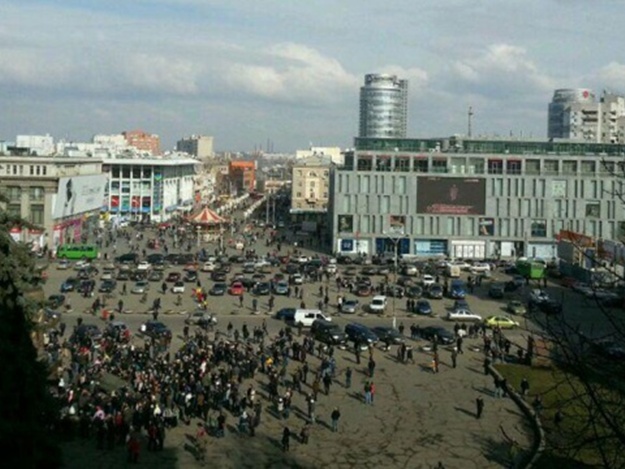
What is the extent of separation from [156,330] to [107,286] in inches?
441

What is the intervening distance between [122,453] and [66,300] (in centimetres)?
2021

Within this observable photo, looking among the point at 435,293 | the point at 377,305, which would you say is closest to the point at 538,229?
the point at 435,293

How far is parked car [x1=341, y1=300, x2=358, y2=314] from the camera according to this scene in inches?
1382

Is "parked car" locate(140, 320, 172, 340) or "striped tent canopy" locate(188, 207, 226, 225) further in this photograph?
"striped tent canopy" locate(188, 207, 226, 225)

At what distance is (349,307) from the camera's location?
3519cm

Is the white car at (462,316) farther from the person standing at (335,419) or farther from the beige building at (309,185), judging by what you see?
the beige building at (309,185)

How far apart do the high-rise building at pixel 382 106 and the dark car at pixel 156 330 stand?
137 m

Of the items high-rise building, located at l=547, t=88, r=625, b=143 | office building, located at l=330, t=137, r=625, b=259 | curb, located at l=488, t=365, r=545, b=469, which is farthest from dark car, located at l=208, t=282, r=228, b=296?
high-rise building, located at l=547, t=88, r=625, b=143

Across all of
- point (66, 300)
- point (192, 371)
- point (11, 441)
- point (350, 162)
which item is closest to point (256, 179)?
point (350, 162)

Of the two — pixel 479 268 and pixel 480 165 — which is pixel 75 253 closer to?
pixel 479 268

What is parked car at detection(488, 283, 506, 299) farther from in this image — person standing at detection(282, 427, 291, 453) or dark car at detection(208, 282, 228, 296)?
person standing at detection(282, 427, 291, 453)

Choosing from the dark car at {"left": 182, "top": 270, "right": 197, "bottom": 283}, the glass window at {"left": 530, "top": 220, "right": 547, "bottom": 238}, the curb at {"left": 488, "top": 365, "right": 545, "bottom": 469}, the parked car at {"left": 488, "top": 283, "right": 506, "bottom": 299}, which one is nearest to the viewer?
the curb at {"left": 488, "top": 365, "right": 545, "bottom": 469}

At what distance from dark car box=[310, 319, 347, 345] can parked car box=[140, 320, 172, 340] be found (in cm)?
515

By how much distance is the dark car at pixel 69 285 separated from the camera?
38562 millimetres
